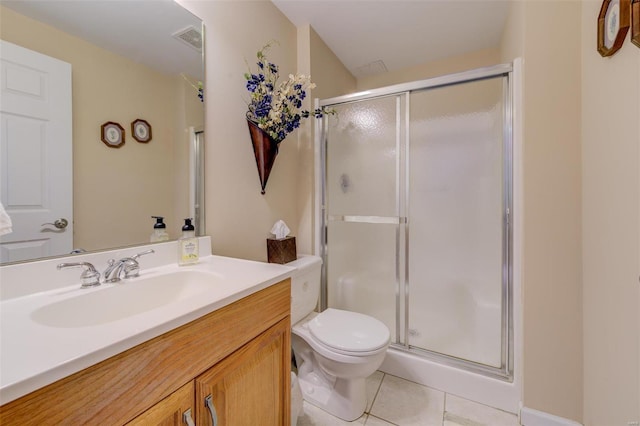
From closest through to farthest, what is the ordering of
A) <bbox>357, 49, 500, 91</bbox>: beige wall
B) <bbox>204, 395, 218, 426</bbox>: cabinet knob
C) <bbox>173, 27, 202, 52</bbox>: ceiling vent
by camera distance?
<bbox>204, 395, 218, 426</bbox>: cabinet knob, <bbox>173, 27, 202, 52</bbox>: ceiling vent, <bbox>357, 49, 500, 91</bbox>: beige wall

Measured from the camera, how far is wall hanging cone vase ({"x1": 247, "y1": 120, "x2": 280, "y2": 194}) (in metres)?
1.47

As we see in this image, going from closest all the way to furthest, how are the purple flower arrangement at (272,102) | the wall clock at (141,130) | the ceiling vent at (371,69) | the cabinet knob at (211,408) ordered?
the cabinet knob at (211,408), the wall clock at (141,130), the purple flower arrangement at (272,102), the ceiling vent at (371,69)

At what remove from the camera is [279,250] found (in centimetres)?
153

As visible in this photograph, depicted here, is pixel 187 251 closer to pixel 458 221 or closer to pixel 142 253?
pixel 142 253

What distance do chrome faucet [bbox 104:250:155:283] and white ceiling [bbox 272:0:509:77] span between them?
1749 millimetres

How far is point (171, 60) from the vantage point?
1.15 m

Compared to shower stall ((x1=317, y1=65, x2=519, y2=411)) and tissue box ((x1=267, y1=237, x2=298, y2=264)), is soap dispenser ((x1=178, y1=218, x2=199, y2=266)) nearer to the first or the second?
tissue box ((x1=267, y1=237, x2=298, y2=264))

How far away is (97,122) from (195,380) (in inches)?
35.3

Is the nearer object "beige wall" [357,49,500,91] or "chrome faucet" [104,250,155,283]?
"chrome faucet" [104,250,155,283]

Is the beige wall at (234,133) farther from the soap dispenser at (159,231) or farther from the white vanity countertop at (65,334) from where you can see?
the white vanity countertop at (65,334)

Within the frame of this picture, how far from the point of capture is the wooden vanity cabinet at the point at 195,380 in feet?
1.42

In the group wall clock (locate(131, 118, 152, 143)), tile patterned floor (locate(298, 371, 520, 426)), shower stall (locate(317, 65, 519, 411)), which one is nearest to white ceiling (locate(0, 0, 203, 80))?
wall clock (locate(131, 118, 152, 143))

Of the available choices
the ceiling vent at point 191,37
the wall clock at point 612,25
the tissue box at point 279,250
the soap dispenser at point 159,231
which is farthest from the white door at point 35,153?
the wall clock at point 612,25

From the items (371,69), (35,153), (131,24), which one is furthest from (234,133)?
(371,69)
